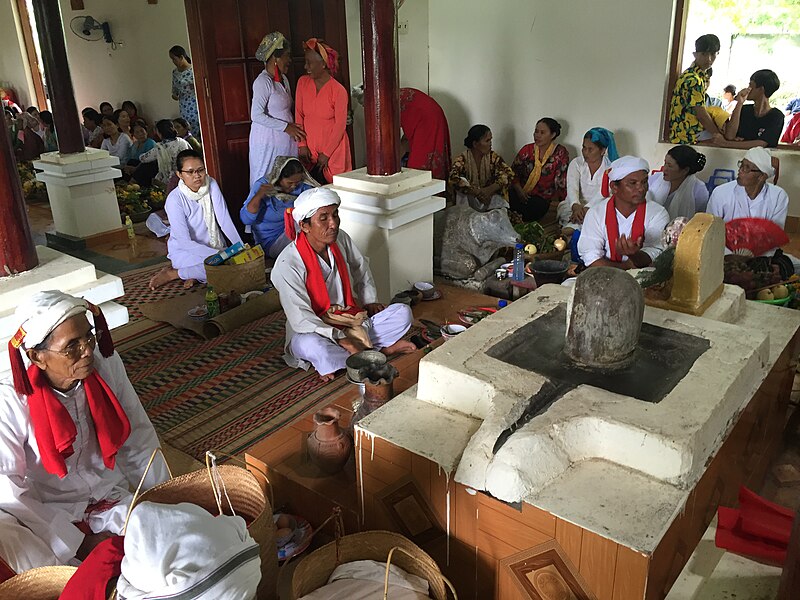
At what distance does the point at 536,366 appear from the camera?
2535mm

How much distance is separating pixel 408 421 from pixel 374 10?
309 centimetres

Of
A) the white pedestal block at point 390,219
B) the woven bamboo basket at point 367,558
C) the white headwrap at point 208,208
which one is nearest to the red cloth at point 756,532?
the woven bamboo basket at point 367,558

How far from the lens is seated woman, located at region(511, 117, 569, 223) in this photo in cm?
695

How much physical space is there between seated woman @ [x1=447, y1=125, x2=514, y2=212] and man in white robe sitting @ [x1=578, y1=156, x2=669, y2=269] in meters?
1.94

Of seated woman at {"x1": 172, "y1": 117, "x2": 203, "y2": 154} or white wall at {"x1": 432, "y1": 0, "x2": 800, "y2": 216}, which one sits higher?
white wall at {"x1": 432, "y1": 0, "x2": 800, "y2": 216}

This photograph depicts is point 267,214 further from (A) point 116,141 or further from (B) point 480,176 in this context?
(A) point 116,141

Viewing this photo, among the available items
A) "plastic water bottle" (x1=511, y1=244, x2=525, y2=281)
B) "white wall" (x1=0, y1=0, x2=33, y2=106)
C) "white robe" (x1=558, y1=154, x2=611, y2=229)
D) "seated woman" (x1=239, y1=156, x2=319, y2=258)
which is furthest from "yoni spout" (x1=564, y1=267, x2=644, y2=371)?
"white wall" (x1=0, y1=0, x2=33, y2=106)

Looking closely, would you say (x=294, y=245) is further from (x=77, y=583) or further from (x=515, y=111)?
(x=515, y=111)

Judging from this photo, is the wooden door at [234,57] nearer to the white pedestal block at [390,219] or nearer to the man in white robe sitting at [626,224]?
the white pedestal block at [390,219]

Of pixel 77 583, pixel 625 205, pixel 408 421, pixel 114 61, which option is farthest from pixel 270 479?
pixel 114 61

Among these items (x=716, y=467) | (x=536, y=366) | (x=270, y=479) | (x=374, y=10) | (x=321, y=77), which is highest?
(x=374, y=10)

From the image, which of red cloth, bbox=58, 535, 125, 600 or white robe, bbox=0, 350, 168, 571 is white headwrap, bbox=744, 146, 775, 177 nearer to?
white robe, bbox=0, 350, 168, 571

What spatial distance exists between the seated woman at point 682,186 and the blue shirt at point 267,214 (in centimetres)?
287

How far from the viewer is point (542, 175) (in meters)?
7.04
